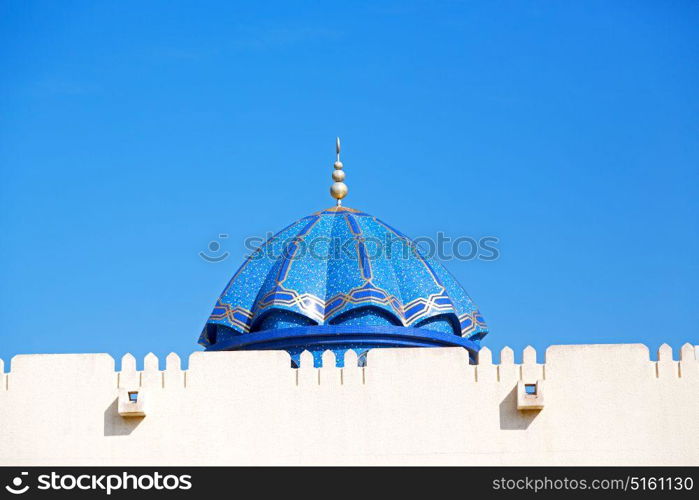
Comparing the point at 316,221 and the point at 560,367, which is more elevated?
the point at 316,221

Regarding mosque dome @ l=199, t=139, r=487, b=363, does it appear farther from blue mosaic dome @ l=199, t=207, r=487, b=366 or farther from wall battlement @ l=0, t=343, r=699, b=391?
wall battlement @ l=0, t=343, r=699, b=391

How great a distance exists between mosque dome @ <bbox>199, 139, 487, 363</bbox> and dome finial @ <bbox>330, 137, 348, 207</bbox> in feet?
2.61

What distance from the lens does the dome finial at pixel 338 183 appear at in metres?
21.9

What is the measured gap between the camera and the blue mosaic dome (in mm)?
19406

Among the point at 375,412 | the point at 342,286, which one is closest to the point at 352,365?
the point at 375,412

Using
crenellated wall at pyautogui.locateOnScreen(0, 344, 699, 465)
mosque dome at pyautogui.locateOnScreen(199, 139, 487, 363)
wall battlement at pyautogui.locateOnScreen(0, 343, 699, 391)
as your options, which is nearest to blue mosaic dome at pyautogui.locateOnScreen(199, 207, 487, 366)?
mosque dome at pyautogui.locateOnScreen(199, 139, 487, 363)

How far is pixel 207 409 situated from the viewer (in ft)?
54.6

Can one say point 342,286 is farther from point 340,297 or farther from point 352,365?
point 352,365

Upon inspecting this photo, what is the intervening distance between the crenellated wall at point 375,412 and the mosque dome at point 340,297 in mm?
2623

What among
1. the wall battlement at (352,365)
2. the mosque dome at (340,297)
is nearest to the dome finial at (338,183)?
the mosque dome at (340,297)
